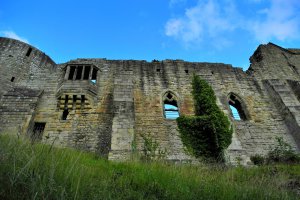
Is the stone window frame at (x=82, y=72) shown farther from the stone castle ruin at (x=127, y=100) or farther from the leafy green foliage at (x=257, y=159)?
the leafy green foliage at (x=257, y=159)

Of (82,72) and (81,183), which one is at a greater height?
(82,72)

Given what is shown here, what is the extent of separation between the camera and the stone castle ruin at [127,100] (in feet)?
36.1

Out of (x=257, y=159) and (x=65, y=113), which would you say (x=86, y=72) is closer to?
(x=65, y=113)

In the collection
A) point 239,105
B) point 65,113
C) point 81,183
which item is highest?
point 239,105

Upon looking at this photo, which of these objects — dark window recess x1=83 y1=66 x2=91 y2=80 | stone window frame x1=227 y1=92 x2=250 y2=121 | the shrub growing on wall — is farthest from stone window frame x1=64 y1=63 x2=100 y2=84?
stone window frame x1=227 y1=92 x2=250 y2=121

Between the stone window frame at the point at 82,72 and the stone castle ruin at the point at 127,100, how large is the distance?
2.2 inches

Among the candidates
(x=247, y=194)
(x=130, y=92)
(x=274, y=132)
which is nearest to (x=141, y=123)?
(x=130, y=92)

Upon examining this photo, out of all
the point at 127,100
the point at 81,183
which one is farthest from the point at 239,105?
the point at 81,183

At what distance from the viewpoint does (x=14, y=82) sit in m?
13.2

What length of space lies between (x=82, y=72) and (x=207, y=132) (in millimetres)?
7512

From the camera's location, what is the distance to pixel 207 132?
11.0 m

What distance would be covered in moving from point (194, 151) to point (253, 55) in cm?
1105

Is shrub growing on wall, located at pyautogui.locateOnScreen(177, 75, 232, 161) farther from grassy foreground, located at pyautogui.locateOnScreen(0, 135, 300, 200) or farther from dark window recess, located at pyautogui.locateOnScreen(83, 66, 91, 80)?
dark window recess, located at pyautogui.locateOnScreen(83, 66, 91, 80)

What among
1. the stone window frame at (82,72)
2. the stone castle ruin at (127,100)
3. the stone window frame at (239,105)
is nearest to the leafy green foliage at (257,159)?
the stone castle ruin at (127,100)
